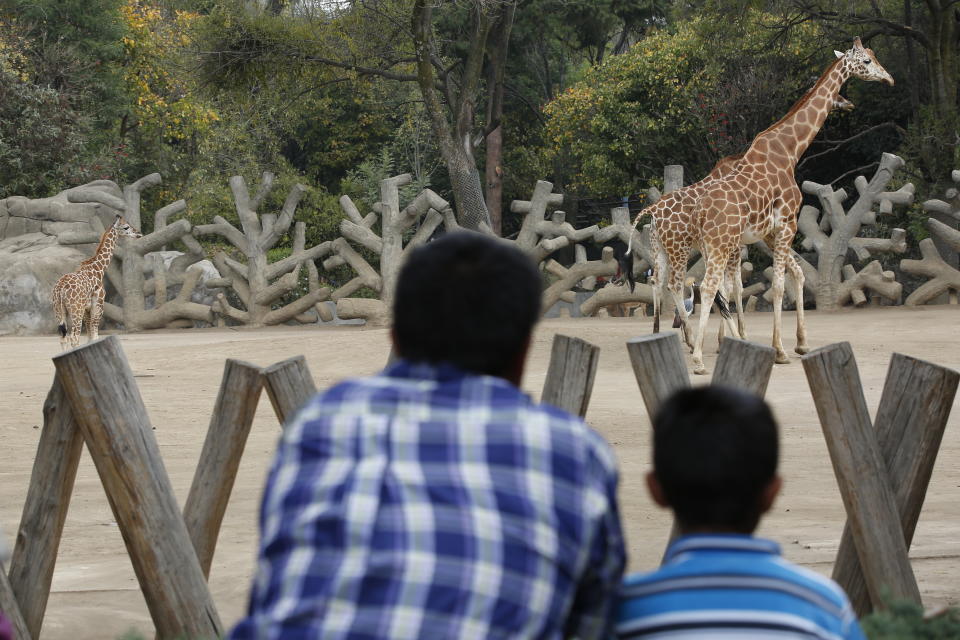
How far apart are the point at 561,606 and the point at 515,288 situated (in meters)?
0.49

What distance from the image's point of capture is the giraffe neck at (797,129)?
1203cm

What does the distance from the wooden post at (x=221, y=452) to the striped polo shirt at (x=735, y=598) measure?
1.97 m

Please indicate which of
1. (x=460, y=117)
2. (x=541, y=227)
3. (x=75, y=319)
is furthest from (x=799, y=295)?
(x=460, y=117)

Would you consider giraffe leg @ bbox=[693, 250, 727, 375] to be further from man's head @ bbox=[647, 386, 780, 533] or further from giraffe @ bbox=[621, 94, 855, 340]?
man's head @ bbox=[647, 386, 780, 533]

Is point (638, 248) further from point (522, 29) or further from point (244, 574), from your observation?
point (244, 574)

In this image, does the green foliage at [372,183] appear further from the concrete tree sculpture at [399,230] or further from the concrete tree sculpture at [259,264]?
the concrete tree sculpture at [399,230]

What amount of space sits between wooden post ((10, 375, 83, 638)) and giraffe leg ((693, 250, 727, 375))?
8.38 m

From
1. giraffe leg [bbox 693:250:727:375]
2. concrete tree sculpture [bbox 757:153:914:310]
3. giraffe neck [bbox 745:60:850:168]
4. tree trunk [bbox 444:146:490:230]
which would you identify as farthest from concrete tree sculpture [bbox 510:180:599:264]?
giraffe leg [bbox 693:250:727:375]

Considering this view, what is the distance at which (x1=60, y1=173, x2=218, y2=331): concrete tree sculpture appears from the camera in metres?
19.0

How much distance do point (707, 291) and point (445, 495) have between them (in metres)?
9.92

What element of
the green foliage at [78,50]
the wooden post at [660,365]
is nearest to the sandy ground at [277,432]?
the wooden post at [660,365]

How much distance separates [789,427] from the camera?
28.1 feet

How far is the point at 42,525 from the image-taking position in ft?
11.4

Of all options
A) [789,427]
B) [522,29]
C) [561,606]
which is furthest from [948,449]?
[522,29]
